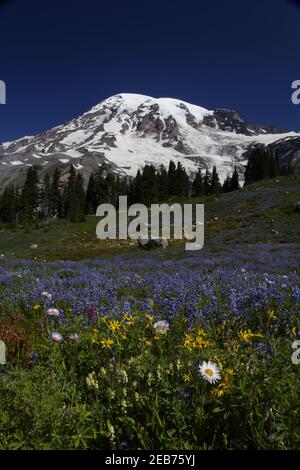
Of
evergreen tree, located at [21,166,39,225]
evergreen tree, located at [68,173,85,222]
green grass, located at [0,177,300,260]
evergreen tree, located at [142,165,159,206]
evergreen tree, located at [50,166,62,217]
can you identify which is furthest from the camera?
evergreen tree, located at [50,166,62,217]

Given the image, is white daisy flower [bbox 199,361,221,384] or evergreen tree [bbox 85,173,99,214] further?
evergreen tree [bbox 85,173,99,214]

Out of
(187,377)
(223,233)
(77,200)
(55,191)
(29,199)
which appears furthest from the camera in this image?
(55,191)

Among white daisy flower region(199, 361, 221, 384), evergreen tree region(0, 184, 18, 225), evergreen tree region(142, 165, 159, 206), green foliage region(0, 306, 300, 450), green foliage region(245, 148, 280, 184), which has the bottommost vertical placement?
green foliage region(0, 306, 300, 450)

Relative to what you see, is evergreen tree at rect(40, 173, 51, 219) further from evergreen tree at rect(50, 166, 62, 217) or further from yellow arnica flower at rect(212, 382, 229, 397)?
yellow arnica flower at rect(212, 382, 229, 397)

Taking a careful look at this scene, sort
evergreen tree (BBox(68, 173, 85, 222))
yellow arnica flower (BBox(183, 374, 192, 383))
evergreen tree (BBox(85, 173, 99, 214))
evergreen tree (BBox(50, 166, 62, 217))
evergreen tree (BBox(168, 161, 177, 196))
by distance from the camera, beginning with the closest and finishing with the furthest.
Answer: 1. yellow arnica flower (BBox(183, 374, 192, 383))
2. evergreen tree (BBox(68, 173, 85, 222))
3. evergreen tree (BBox(168, 161, 177, 196))
4. evergreen tree (BBox(85, 173, 99, 214))
5. evergreen tree (BBox(50, 166, 62, 217))

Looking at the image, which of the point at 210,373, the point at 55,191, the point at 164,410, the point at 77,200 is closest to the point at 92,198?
the point at 55,191

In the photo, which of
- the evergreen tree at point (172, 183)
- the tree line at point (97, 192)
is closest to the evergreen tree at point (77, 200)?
the tree line at point (97, 192)

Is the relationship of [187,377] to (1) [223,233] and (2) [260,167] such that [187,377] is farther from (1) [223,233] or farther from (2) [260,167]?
(2) [260,167]

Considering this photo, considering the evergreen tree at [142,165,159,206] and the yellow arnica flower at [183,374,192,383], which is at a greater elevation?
the evergreen tree at [142,165,159,206]

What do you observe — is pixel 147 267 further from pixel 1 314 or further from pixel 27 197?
pixel 27 197

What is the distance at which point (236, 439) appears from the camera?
2383 millimetres

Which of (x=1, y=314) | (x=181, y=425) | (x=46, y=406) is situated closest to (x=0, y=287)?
(x=1, y=314)

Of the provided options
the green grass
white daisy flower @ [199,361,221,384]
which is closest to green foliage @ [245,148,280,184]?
the green grass
